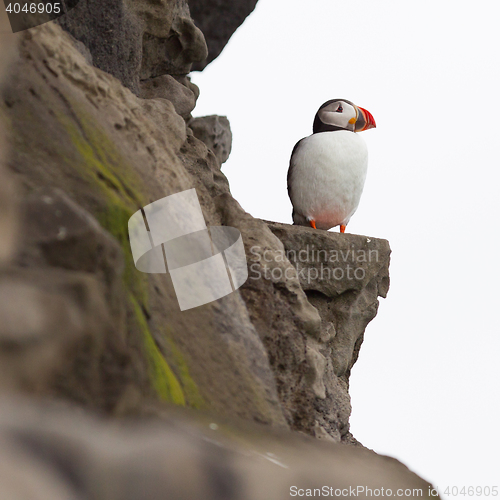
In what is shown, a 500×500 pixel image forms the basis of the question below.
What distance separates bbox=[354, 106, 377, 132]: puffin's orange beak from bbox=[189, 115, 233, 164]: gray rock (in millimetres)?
1813

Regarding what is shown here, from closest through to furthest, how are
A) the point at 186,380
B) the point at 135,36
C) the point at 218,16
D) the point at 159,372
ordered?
the point at 159,372 → the point at 186,380 → the point at 135,36 → the point at 218,16

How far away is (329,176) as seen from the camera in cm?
538

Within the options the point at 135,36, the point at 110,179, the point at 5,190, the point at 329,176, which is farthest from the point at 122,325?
the point at 329,176

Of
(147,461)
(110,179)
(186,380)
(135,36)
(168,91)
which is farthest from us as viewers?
(168,91)

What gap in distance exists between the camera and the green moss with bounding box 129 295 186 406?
1828mm

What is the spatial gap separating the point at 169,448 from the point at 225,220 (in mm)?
2043

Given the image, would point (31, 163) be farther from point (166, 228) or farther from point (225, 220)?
point (225, 220)

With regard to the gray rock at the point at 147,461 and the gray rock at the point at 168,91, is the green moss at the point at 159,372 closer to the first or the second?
the gray rock at the point at 147,461

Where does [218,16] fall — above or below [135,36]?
above

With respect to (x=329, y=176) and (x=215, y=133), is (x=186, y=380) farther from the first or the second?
(x=215, y=133)

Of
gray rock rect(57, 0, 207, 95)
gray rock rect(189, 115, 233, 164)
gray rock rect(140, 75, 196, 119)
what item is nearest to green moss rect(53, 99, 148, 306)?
gray rock rect(57, 0, 207, 95)

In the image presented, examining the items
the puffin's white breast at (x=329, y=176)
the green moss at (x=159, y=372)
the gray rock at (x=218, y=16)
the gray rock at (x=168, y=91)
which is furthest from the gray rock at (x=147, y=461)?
Answer: the gray rock at (x=218, y=16)

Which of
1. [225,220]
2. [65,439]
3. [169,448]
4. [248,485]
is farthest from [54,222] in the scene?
[225,220]

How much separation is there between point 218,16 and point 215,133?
1628 millimetres
